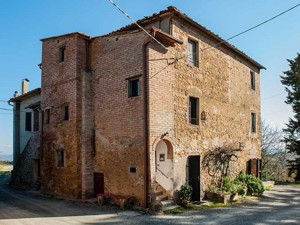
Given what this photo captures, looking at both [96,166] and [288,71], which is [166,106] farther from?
[288,71]

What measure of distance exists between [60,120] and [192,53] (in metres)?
7.69

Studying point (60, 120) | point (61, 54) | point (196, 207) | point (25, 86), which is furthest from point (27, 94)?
point (196, 207)

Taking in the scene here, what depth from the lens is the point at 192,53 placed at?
1414 centimetres

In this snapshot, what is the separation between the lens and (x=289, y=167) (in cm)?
2525

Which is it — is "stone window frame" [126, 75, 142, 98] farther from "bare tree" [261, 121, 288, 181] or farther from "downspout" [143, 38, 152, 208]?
"bare tree" [261, 121, 288, 181]

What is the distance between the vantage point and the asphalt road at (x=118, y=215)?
9.79 meters

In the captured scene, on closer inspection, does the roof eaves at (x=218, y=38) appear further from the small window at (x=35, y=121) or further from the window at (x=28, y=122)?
the window at (x=28, y=122)

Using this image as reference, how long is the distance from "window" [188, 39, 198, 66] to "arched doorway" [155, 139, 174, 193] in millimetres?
4367

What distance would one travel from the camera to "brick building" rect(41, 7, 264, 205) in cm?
1170

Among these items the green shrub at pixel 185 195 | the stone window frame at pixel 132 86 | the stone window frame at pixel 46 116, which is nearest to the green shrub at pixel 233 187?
the green shrub at pixel 185 195

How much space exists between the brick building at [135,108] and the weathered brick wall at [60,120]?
0.05 meters

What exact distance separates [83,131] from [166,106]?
4372mm

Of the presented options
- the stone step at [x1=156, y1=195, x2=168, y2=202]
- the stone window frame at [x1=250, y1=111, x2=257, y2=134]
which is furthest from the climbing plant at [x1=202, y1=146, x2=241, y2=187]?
the stone window frame at [x1=250, y1=111, x2=257, y2=134]

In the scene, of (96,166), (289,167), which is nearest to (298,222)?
(96,166)
